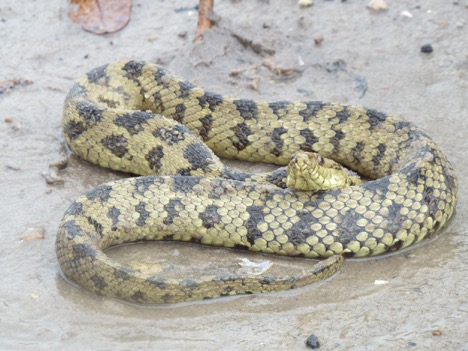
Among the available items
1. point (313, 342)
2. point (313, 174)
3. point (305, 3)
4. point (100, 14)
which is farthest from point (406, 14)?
point (313, 342)

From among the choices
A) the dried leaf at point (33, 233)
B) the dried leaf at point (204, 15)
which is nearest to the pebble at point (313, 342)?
the dried leaf at point (33, 233)

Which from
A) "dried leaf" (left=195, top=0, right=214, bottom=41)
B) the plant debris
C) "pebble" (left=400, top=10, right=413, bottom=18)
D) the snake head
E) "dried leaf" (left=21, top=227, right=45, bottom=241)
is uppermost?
"pebble" (left=400, top=10, right=413, bottom=18)

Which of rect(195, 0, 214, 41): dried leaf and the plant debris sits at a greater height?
rect(195, 0, 214, 41): dried leaf

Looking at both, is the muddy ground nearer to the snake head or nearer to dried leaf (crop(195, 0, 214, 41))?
dried leaf (crop(195, 0, 214, 41))

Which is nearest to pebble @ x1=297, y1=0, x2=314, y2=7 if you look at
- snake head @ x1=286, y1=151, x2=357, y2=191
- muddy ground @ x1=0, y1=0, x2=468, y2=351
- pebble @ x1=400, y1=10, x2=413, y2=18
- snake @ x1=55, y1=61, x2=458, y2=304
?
muddy ground @ x1=0, y1=0, x2=468, y2=351

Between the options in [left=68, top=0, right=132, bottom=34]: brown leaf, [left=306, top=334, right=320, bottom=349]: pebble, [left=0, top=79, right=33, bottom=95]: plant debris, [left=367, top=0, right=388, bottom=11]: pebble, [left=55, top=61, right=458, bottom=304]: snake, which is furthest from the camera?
[left=68, top=0, right=132, bottom=34]: brown leaf

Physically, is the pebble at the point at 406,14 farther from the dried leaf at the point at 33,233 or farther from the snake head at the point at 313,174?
the dried leaf at the point at 33,233

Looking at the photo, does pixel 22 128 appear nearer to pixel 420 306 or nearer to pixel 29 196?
pixel 29 196
